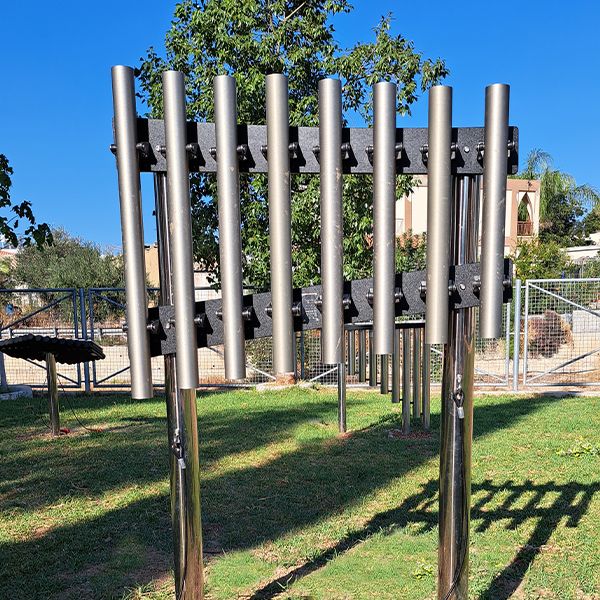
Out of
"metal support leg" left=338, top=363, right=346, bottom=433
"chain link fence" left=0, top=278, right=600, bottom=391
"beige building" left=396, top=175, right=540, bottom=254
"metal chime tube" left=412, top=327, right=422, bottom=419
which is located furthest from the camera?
"beige building" left=396, top=175, right=540, bottom=254

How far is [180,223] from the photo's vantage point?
2393mm

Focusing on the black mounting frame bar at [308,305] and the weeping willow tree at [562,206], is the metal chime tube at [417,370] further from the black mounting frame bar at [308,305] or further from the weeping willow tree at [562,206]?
the weeping willow tree at [562,206]

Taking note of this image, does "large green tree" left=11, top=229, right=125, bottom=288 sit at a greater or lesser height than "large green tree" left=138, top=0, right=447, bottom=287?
lesser

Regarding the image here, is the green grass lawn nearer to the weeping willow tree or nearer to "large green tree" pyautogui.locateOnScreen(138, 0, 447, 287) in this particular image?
"large green tree" pyautogui.locateOnScreen(138, 0, 447, 287)

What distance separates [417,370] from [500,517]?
4.49ft

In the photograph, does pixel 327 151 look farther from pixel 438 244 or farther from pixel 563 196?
pixel 563 196

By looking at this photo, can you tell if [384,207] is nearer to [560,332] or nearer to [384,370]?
[384,370]

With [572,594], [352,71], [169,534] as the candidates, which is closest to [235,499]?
[169,534]

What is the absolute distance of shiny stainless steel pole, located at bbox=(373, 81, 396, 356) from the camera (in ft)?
7.83

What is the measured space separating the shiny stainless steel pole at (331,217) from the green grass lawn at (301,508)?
2.12m

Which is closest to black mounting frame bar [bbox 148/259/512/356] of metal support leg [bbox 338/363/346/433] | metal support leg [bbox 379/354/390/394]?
metal support leg [bbox 379/354/390/394]

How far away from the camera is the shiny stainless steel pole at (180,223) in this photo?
2.35 m

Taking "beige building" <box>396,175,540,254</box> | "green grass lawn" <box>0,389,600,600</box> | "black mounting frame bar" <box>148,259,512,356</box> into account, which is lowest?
"green grass lawn" <box>0,389,600,600</box>

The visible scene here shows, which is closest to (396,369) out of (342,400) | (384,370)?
(384,370)
